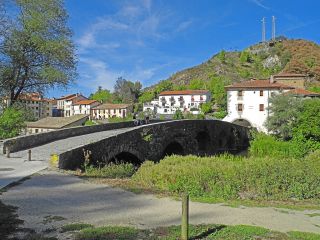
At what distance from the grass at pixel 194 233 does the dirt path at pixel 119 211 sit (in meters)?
0.44

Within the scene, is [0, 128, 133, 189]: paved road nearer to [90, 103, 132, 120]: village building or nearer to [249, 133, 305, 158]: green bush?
[249, 133, 305, 158]: green bush

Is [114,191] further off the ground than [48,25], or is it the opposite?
[48,25]

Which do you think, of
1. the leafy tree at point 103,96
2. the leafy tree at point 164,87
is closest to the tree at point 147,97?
the leafy tree at point 164,87

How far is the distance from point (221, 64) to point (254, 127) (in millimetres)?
84761

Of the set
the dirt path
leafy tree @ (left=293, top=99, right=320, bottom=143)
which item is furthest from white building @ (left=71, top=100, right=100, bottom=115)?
the dirt path

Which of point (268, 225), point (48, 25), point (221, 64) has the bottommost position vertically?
point (268, 225)

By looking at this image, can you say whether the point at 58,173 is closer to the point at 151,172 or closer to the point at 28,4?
the point at 151,172

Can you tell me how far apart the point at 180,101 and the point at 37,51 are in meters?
94.3

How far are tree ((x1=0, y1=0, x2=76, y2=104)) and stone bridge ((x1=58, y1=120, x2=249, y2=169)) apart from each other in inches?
232

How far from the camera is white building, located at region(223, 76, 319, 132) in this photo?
64.9 metres

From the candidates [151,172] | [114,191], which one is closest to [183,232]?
[114,191]

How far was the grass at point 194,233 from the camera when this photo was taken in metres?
7.66

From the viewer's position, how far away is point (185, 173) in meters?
13.5

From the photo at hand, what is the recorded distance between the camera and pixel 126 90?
148 m
